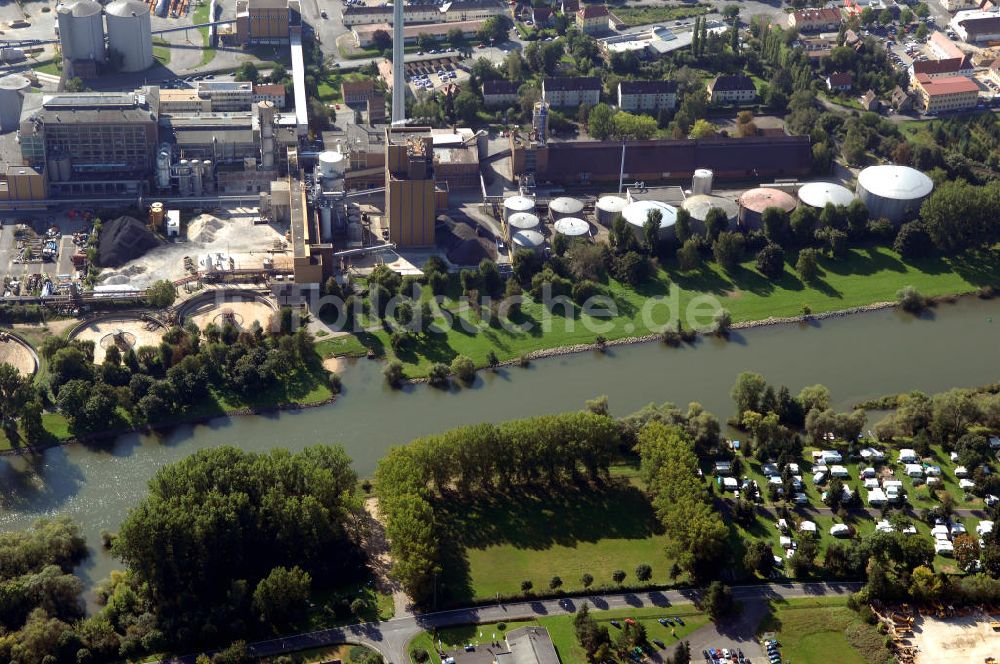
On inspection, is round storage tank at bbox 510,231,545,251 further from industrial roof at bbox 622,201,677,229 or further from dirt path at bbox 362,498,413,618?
dirt path at bbox 362,498,413,618

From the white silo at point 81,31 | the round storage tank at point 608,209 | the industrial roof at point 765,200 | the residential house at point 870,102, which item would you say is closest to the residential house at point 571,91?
the round storage tank at point 608,209

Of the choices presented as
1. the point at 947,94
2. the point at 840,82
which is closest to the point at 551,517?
the point at 840,82

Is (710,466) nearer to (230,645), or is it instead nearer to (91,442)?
(230,645)

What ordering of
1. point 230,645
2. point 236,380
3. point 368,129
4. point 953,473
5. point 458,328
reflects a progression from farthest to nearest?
point 368,129, point 458,328, point 236,380, point 953,473, point 230,645

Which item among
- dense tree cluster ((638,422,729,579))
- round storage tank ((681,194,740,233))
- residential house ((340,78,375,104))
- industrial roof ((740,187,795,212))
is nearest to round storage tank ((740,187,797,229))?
industrial roof ((740,187,795,212))

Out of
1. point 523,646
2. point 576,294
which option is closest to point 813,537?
point 523,646

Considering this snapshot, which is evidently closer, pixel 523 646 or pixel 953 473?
pixel 523 646
